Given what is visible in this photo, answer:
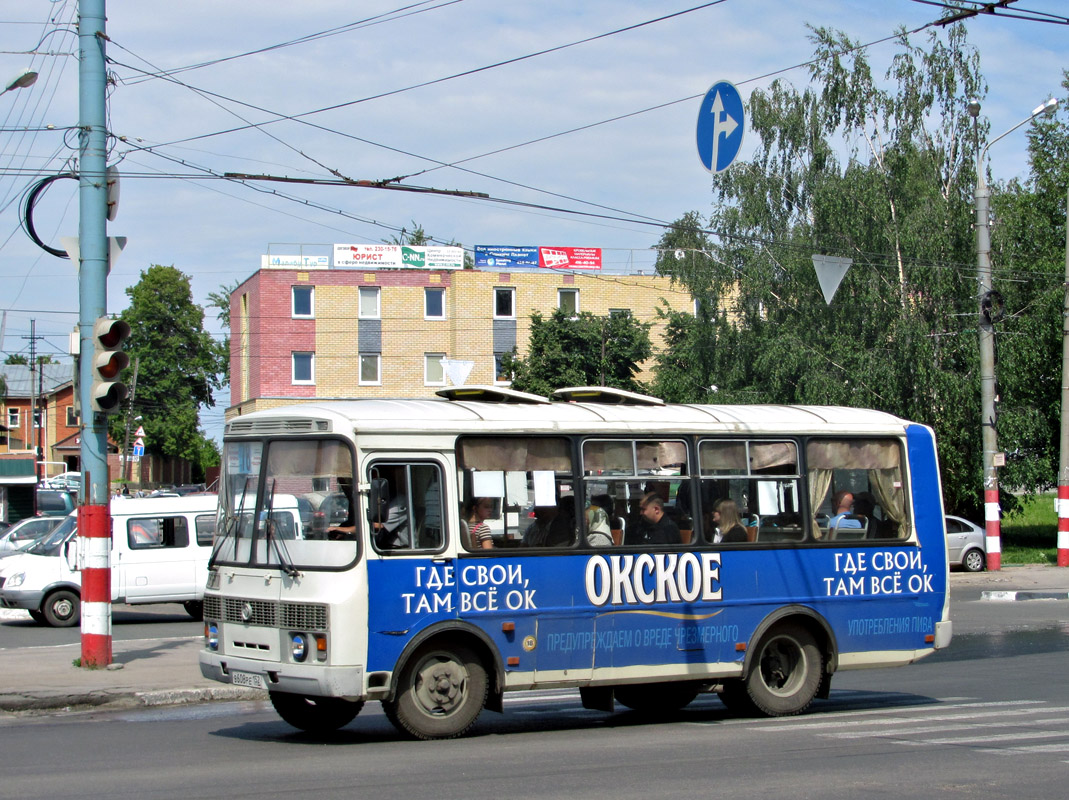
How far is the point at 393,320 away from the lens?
5975 centimetres

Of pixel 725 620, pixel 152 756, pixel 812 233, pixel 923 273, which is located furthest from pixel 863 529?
pixel 812 233

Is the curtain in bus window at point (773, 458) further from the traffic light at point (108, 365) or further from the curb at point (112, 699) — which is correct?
the traffic light at point (108, 365)

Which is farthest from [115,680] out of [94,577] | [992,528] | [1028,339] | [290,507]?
[1028,339]

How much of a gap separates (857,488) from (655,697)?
2.69 m

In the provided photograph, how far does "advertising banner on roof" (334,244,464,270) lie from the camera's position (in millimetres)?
59594

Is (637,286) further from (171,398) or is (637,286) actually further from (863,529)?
(863,529)

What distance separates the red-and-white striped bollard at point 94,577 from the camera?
13.3m

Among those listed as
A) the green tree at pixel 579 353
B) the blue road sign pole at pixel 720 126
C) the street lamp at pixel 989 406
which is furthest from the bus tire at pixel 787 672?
the green tree at pixel 579 353

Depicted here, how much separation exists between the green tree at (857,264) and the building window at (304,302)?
24.0m

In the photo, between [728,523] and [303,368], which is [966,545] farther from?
[303,368]

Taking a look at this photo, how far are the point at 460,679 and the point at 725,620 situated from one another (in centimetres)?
249

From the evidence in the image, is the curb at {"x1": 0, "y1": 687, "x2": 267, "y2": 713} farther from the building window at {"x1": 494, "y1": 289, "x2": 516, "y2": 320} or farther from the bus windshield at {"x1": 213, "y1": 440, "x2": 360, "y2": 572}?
the building window at {"x1": 494, "y1": 289, "x2": 516, "y2": 320}

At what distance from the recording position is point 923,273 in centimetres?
3400

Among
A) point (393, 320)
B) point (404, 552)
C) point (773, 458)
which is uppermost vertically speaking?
point (393, 320)
